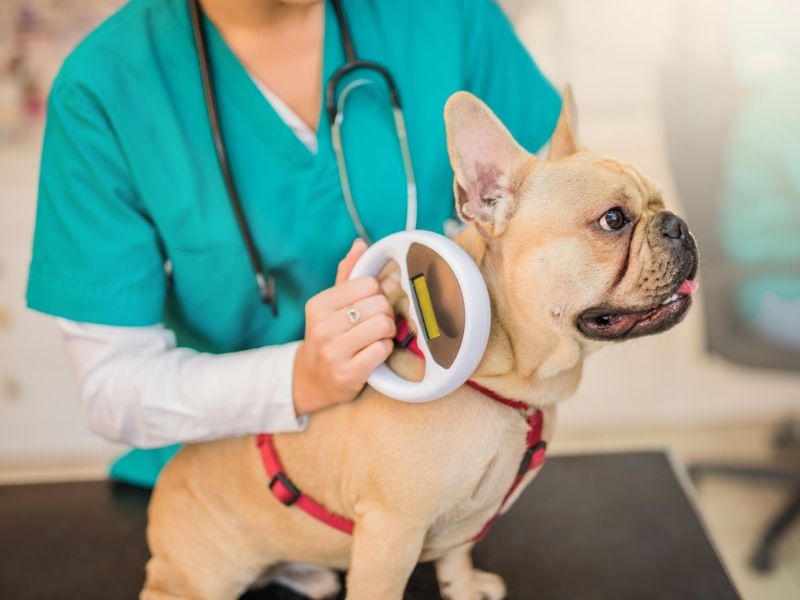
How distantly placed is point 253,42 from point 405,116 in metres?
0.19

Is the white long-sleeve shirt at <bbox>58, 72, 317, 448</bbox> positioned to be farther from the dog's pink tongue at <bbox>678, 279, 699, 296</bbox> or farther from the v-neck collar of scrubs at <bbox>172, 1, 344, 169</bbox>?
the dog's pink tongue at <bbox>678, 279, 699, 296</bbox>

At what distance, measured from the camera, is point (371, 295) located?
29.0 inches

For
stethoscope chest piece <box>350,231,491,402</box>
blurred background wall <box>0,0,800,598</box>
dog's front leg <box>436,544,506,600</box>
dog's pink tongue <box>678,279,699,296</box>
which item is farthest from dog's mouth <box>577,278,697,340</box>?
blurred background wall <box>0,0,800,598</box>

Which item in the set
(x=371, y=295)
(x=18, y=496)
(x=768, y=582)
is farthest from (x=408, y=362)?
(x=768, y=582)

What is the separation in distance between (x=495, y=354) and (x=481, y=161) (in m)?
0.18

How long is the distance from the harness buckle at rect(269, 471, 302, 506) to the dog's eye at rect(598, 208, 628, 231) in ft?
1.31

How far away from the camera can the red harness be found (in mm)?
751

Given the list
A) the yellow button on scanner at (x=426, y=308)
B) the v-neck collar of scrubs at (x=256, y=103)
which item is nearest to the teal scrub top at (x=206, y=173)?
the v-neck collar of scrubs at (x=256, y=103)

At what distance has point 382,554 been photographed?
2.41ft

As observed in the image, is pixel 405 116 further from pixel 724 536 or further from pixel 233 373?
pixel 724 536

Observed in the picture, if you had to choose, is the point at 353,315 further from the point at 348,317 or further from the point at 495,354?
the point at 495,354

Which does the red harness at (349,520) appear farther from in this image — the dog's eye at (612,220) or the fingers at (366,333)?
the dog's eye at (612,220)

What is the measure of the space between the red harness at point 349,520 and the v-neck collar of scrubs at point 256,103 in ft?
0.86

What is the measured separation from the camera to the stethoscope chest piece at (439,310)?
0.64 meters
